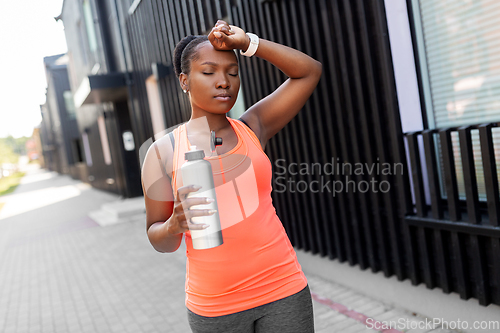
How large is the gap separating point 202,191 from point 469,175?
245cm

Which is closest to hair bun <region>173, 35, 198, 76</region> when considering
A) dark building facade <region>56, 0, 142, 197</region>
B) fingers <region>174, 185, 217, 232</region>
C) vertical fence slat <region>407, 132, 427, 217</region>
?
fingers <region>174, 185, 217, 232</region>

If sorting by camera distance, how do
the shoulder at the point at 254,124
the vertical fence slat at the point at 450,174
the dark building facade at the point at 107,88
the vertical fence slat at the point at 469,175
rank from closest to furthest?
the shoulder at the point at 254,124, the vertical fence slat at the point at 469,175, the vertical fence slat at the point at 450,174, the dark building facade at the point at 107,88

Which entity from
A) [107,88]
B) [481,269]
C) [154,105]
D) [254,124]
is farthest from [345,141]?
[107,88]

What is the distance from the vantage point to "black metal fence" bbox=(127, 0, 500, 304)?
356cm

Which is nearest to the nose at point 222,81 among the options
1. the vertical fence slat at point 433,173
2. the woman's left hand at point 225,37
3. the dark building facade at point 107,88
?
the woman's left hand at point 225,37

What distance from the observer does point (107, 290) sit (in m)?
5.58

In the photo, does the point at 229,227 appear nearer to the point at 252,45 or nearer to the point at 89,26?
the point at 252,45

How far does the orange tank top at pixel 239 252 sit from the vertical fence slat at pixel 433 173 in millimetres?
2116

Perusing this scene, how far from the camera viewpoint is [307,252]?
5016 millimetres

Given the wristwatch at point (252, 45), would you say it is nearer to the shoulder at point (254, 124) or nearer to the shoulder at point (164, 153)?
the shoulder at point (254, 124)

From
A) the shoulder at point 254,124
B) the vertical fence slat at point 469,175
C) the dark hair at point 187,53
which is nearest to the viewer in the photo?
the dark hair at point 187,53

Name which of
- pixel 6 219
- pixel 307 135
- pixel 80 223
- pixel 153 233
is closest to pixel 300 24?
pixel 307 135

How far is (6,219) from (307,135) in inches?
559

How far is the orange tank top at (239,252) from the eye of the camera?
1.54 metres
